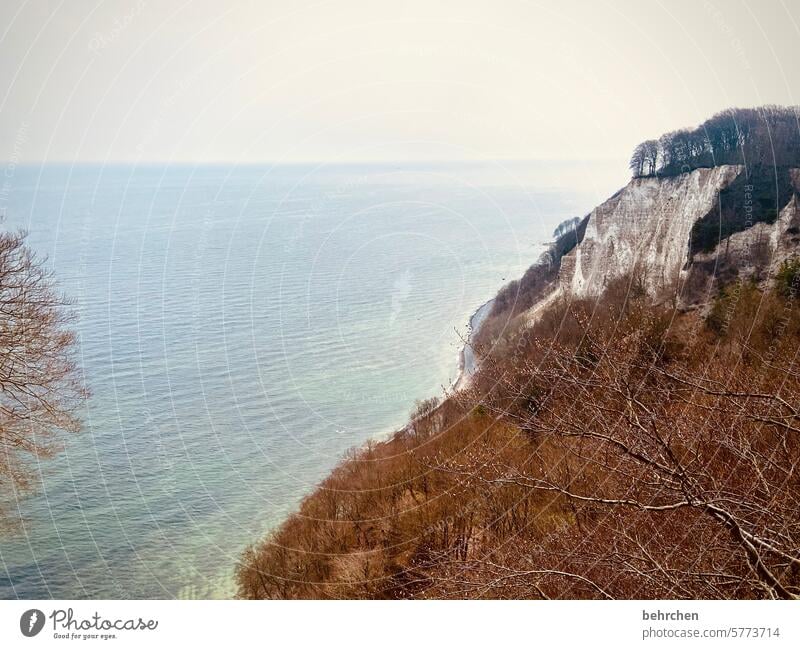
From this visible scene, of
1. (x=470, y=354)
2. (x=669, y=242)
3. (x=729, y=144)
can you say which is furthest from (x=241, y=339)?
(x=669, y=242)

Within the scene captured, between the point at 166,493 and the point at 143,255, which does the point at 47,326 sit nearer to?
the point at 143,255

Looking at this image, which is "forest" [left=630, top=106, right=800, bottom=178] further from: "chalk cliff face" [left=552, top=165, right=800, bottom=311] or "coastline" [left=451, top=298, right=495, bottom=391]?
"coastline" [left=451, top=298, right=495, bottom=391]

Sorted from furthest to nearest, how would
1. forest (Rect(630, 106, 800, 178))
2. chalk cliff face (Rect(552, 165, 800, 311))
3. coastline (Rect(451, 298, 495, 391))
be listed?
1. chalk cliff face (Rect(552, 165, 800, 311))
2. forest (Rect(630, 106, 800, 178))
3. coastline (Rect(451, 298, 495, 391))
